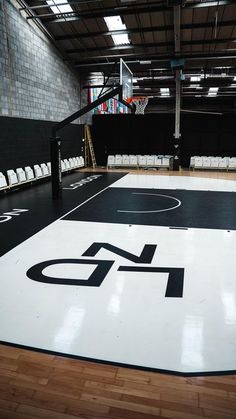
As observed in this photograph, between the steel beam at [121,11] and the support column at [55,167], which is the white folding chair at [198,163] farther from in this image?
the support column at [55,167]

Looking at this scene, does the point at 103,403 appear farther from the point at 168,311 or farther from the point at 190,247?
the point at 190,247

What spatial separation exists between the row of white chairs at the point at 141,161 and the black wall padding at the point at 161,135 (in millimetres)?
1950

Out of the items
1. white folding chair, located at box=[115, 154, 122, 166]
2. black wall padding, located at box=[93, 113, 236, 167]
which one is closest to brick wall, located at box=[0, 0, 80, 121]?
white folding chair, located at box=[115, 154, 122, 166]

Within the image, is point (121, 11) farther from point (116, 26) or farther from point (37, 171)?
point (37, 171)

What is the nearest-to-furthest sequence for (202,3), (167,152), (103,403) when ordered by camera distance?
(103,403)
(202,3)
(167,152)

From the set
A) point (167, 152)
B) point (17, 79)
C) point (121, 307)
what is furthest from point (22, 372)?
point (167, 152)

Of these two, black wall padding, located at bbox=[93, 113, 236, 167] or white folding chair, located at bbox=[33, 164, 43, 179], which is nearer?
white folding chair, located at bbox=[33, 164, 43, 179]

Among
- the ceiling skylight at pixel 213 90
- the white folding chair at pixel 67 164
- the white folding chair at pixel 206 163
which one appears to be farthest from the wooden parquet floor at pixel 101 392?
the ceiling skylight at pixel 213 90

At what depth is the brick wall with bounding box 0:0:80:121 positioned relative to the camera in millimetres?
10727

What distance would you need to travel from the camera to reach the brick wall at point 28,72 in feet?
35.2

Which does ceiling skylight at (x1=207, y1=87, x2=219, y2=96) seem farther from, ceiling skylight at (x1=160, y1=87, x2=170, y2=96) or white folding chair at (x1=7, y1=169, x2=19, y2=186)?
white folding chair at (x1=7, y1=169, x2=19, y2=186)

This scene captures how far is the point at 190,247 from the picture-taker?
18.4 feet

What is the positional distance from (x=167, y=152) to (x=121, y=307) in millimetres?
17203

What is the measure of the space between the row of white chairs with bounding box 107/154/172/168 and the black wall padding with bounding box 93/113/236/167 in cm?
195
